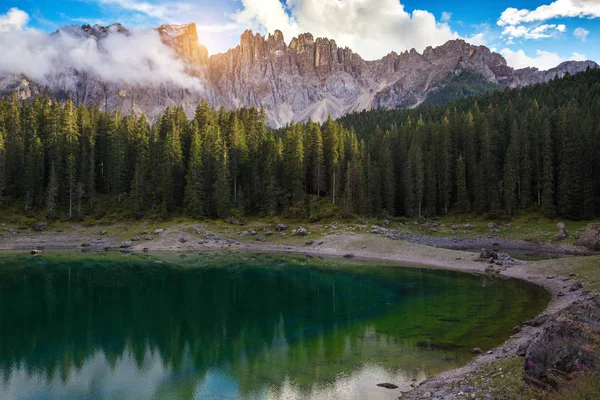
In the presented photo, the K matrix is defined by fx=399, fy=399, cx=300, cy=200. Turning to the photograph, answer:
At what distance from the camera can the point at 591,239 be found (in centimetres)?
5572

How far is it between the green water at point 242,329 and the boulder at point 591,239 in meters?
21.9

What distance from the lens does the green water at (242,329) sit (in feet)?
61.8

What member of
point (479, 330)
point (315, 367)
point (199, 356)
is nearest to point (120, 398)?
point (199, 356)

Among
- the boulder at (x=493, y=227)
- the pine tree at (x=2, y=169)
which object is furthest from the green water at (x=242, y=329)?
the pine tree at (x=2, y=169)

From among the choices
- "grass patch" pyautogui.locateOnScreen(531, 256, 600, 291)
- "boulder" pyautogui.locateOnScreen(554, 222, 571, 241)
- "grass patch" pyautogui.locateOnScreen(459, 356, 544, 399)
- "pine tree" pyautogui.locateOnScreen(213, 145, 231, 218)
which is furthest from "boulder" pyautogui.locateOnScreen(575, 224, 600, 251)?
"pine tree" pyautogui.locateOnScreen(213, 145, 231, 218)

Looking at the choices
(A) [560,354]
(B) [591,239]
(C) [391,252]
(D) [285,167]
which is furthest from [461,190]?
(A) [560,354]

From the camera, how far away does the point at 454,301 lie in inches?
1380

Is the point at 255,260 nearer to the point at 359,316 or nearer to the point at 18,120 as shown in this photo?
the point at 359,316

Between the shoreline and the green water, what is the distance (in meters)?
1.53

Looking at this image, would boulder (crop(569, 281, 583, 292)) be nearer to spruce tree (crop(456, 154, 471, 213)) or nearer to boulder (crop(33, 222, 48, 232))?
spruce tree (crop(456, 154, 471, 213))

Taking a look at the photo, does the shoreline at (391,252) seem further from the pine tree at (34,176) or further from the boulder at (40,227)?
the pine tree at (34,176)

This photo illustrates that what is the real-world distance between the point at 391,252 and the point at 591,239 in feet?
89.8

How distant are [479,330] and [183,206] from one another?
7247 cm

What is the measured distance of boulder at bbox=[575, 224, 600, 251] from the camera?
5484 cm
